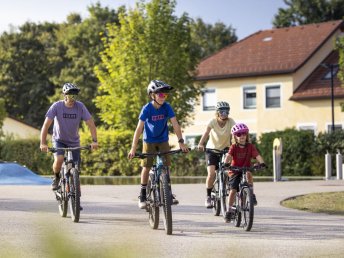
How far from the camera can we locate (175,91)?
39281 mm

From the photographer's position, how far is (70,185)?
11586 mm

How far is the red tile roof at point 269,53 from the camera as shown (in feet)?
169

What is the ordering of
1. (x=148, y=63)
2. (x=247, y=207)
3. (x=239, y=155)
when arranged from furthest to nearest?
(x=148, y=63) < (x=239, y=155) < (x=247, y=207)

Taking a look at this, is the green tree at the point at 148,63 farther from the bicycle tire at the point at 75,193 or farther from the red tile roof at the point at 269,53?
the bicycle tire at the point at 75,193

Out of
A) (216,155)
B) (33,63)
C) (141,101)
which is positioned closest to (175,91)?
(141,101)

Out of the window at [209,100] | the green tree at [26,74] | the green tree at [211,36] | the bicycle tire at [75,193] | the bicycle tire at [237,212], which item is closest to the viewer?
the bicycle tire at [237,212]

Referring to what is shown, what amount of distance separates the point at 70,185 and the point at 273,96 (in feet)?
134

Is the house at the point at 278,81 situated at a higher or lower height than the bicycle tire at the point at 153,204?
higher

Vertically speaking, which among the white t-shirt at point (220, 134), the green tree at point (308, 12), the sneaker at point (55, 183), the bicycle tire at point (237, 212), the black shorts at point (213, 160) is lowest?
the bicycle tire at point (237, 212)

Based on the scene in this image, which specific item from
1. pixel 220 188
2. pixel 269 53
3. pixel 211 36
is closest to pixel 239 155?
pixel 220 188

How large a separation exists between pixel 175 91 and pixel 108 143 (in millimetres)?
3709

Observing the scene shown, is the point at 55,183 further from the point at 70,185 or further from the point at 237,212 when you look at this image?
the point at 237,212

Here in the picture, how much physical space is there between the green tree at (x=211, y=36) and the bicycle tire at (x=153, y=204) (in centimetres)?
6817

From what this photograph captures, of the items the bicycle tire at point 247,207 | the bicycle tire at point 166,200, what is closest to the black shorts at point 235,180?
the bicycle tire at point 247,207
